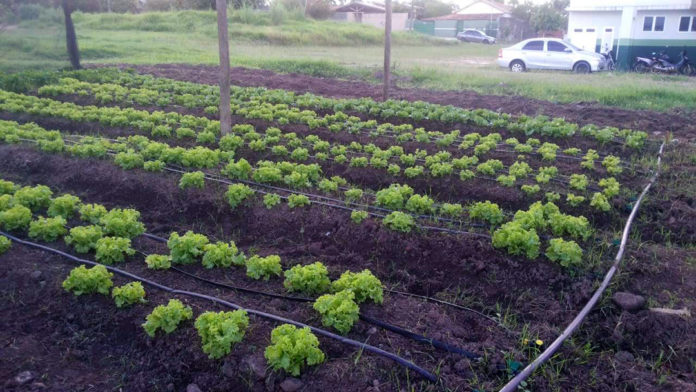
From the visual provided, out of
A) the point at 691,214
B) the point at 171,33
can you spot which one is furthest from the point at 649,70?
the point at 171,33

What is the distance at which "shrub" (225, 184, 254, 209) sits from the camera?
23.8 feet

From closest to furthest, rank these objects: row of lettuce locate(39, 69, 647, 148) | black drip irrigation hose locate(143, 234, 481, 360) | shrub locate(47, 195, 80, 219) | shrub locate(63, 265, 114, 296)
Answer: black drip irrigation hose locate(143, 234, 481, 360)
shrub locate(63, 265, 114, 296)
shrub locate(47, 195, 80, 219)
row of lettuce locate(39, 69, 647, 148)

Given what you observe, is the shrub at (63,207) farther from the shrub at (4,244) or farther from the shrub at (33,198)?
the shrub at (4,244)

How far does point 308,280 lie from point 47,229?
11.2 ft

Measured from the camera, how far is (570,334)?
477cm

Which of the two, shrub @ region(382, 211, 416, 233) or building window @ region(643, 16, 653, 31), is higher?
building window @ region(643, 16, 653, 31)

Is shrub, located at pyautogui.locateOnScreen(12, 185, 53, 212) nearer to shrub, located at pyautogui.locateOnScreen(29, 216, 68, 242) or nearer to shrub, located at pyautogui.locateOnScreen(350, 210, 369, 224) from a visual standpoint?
shrub, located at pyautogui.locateOnScreen(29, 216, 68, 242)

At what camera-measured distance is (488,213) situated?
664cm

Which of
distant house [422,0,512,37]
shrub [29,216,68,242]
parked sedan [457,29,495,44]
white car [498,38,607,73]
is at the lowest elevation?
shrub [29,216,68,242]

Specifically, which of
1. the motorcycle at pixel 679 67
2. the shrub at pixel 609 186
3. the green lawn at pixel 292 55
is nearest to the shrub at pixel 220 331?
the shrub at pixel 609 186

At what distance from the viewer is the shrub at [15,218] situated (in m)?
6.36

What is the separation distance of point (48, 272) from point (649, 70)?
25.9m

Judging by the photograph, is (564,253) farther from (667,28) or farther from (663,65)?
(667,28)

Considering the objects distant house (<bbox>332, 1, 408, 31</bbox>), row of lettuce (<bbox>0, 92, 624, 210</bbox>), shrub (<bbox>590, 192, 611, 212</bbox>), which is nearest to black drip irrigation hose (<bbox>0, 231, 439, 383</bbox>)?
row of lettuce (<bbox>0, 92, 624, 210</bbox>)
